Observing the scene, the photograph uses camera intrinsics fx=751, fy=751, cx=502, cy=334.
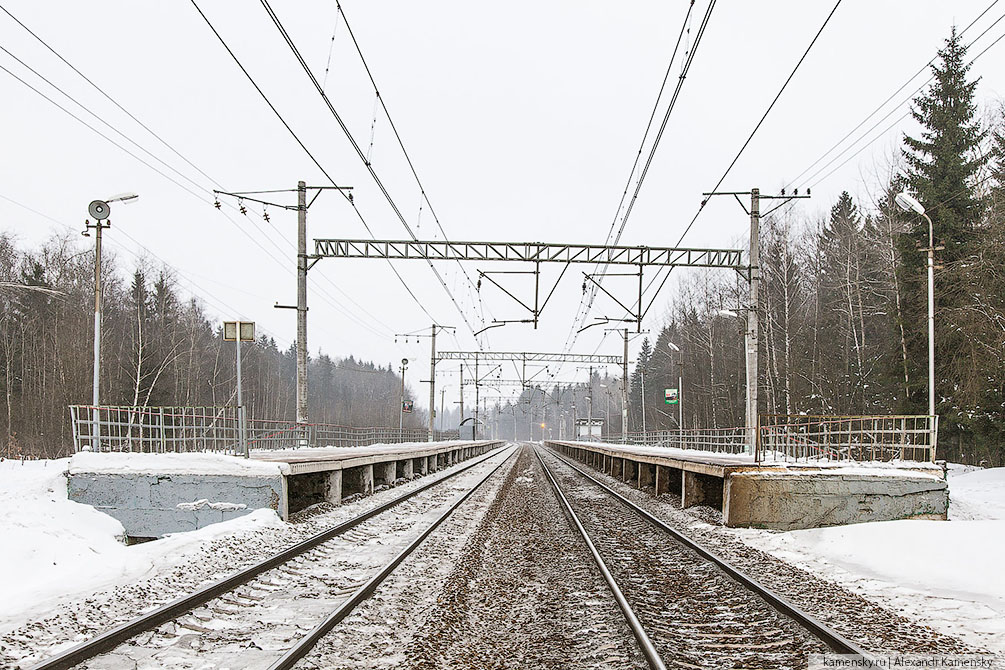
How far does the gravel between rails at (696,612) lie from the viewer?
5.50m

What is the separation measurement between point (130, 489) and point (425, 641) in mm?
7687

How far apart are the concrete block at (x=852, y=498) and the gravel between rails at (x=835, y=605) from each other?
1.12 metres

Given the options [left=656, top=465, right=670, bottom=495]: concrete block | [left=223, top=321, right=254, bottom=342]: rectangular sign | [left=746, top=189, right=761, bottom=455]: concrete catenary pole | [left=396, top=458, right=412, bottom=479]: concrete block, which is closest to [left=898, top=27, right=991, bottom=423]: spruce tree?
[left=746, top=189, right=761, bottom=455]: concrete catenary pole

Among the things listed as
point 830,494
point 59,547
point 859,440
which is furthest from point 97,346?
point 859,440

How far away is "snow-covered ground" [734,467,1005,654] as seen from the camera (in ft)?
21.1

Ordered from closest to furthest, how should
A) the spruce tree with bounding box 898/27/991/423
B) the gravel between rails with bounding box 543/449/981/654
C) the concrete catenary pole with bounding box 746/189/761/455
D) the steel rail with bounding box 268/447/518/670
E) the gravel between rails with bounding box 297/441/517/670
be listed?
the steel rail with bounding box 268/447/518/670 < the gravel between rails with bounding box 297/441/517/670 < the gravel between rails with bounding box 543/449/981/654 < the concrete catenary pole with bounding box 746/189/761/455 < the spruce tree with bounding box 898/27/991/423

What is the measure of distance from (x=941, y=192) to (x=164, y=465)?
29.4 meters

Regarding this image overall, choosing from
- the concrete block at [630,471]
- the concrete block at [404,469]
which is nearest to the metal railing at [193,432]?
the concrete block at [404,469]

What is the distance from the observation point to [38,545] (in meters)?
9.05

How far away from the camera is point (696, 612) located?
6.82m

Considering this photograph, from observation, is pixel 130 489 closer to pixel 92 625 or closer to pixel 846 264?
pixel 92 625

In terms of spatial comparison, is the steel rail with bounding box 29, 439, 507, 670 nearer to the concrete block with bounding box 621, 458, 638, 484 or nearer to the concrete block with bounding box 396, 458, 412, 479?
the concrete block with bounding box 396, 458, 412, 479

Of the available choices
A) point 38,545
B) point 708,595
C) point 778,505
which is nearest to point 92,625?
point 38,545

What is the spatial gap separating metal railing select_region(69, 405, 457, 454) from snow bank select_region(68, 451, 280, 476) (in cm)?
51
